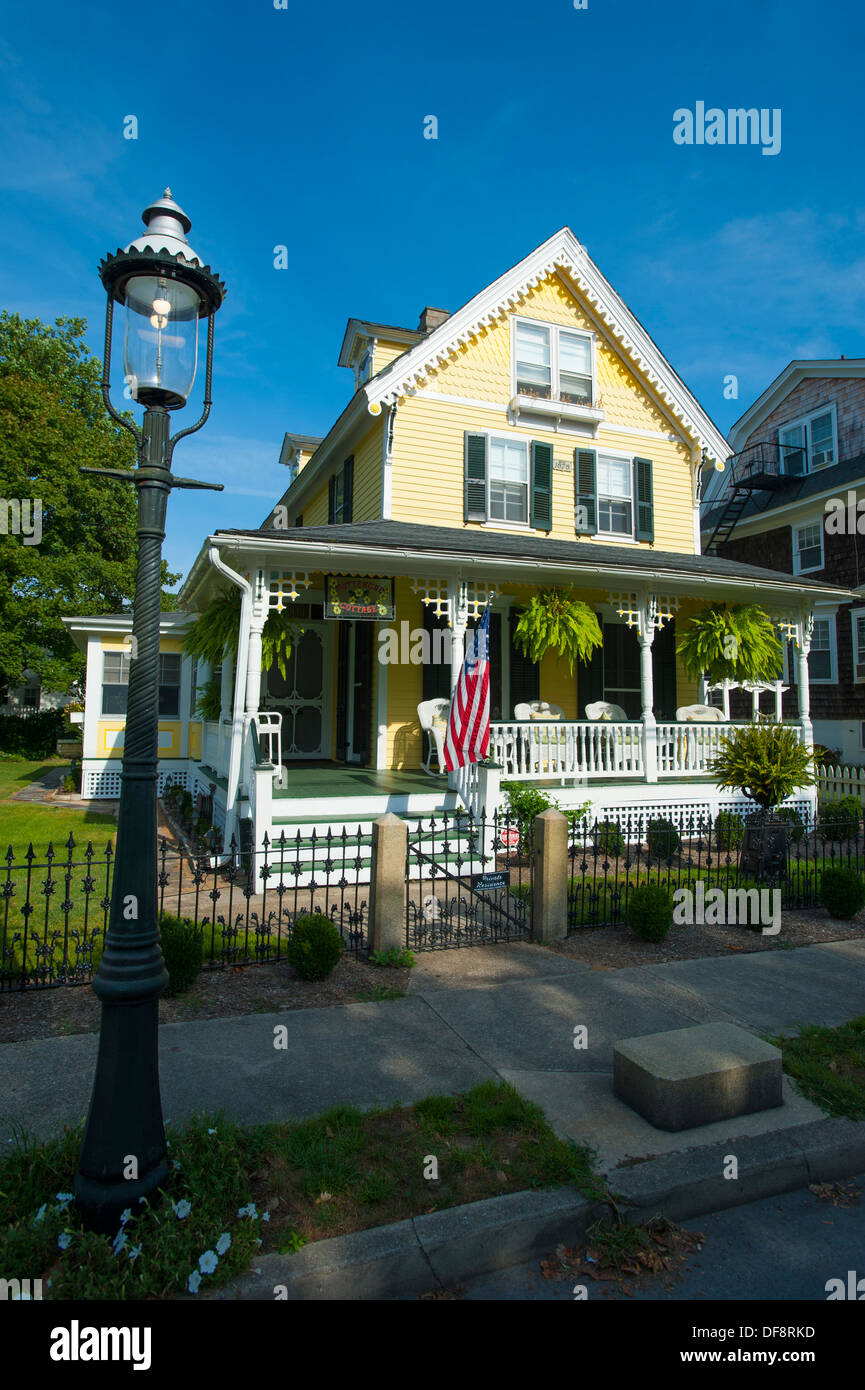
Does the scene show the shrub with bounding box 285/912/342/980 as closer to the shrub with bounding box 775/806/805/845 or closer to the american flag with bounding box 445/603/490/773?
the american flag with bounding box 445/603/490/773

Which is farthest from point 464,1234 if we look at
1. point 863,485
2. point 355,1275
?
point 863,485

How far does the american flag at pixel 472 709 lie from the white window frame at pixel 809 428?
752 inches

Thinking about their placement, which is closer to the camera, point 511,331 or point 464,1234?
point 464,1234

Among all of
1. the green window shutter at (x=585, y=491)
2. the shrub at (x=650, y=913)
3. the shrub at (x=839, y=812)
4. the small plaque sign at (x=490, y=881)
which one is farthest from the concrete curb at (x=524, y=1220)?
the green window shutter at (x=585, y=491)

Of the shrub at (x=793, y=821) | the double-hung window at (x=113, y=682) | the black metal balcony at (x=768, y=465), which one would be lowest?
the shrub at (x=793, y=821)

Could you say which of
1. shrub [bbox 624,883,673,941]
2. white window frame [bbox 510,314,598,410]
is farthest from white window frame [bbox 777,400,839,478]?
shrub [bbox 624,883,673,941]

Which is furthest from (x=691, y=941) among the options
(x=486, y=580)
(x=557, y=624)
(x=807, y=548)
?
(x=807, y=548)

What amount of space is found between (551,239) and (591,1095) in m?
15.7

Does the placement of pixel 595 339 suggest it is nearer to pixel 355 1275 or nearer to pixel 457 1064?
pixel 457 1064

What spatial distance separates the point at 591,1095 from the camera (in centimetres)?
441

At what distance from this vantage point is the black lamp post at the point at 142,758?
10.3 ft

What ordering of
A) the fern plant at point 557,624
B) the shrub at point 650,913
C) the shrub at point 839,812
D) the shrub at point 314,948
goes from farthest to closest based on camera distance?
the fern plant at point 557,624 < the shrub at point 839,812 < the shrub at point 650,913 < the shrub at point 314,948

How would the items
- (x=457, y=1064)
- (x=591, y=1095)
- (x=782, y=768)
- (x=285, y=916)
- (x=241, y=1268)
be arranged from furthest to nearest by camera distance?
(x=782, y=768) → (x=285, y=916) → (x=457, y=1064) → (x=591, y=1095) → (x=241, y=1268)

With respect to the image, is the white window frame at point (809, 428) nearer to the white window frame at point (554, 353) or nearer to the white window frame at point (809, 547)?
the white window frame at point (809, 547)
